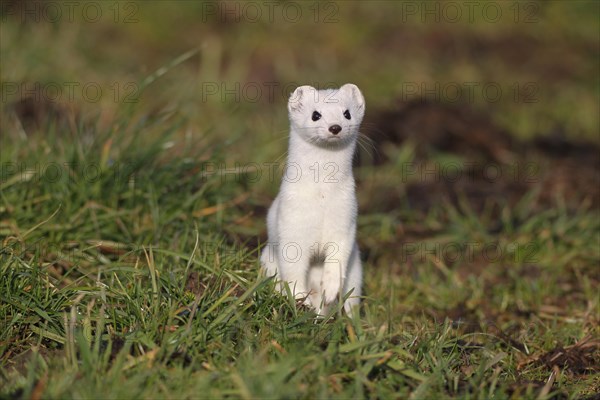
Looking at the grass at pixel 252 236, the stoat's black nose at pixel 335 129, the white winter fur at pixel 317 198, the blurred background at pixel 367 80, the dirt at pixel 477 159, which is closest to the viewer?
the grass at pixel 252 236

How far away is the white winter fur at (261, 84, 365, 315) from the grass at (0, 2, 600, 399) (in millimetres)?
259

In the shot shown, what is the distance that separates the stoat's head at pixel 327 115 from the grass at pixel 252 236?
33.8 inches

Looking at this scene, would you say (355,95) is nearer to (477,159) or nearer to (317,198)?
(317,198)

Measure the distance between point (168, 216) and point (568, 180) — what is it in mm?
3905

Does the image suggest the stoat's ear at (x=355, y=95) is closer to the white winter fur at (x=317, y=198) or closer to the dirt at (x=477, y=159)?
the white winter fur at (x=317, y=198)

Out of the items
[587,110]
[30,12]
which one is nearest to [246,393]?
[587,110]

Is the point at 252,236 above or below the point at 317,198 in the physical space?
below

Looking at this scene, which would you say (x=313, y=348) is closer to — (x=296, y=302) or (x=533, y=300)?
(x=296, y=302)

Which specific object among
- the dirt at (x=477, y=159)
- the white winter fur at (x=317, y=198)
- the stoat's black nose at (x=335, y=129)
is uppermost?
the stoat's black nose at (x=335, y=129)

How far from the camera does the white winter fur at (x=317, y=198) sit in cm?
461

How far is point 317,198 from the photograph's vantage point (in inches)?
182

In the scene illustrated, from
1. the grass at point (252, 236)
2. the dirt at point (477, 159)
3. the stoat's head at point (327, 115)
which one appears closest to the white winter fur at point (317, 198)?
the stoat's head at point (327, 115)

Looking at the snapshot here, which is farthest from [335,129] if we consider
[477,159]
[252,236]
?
[477,159]

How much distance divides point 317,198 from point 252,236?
0.97m
